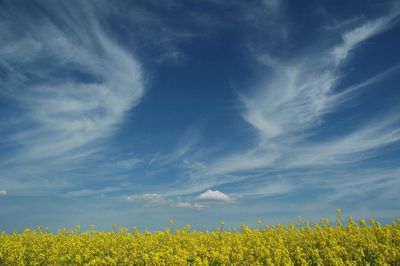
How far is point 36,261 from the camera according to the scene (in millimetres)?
14859

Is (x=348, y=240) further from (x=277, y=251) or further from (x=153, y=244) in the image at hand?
(x=153, y=244)

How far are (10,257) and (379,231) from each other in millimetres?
16787

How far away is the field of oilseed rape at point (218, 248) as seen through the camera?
1319cm

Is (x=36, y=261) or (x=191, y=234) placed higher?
(x=191, y=234)

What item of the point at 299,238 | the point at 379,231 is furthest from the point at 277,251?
the point at 379,231

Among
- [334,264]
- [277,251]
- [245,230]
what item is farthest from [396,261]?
[245,230]

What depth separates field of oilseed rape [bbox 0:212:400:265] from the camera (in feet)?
43.3

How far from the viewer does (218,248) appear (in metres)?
15.5

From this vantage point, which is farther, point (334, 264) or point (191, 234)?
point (191, 234)

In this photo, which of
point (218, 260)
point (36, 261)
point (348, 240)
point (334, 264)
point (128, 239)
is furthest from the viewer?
point (128, 239)

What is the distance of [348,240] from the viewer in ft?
54.5

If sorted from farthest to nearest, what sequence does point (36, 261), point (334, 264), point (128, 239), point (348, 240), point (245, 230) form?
point (245, 230), point (128, 239), point (348, 240), point (36, 261), point (334, 264)

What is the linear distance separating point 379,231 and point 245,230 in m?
6.80

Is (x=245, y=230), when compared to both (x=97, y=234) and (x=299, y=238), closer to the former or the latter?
(x=299, y=238)
